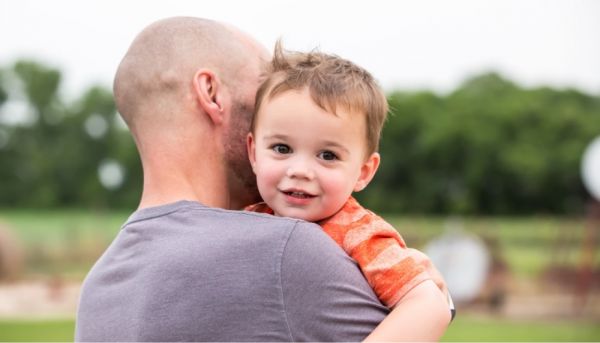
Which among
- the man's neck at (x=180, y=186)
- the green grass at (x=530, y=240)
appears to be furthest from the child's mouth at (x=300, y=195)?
the green grass at (x=530, y=240)

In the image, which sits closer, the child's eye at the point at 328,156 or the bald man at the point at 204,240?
the bald man at the point at 204,240

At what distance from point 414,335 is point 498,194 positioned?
37653 millimetres

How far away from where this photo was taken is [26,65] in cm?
3538

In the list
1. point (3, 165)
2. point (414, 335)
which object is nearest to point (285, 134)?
point (414, 335)

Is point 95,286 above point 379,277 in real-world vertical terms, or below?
below

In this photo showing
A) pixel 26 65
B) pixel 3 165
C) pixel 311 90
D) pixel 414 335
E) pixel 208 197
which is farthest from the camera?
pixel 26 65

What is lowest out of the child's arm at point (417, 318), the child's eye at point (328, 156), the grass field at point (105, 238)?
the grass field at point (105, 238)

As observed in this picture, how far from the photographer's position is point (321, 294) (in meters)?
2.17

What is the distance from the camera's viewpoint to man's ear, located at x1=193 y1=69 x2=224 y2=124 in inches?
107

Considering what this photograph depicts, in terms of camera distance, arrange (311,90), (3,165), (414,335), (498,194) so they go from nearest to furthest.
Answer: (414,335) < (311,90) < (3,165) < (498,194)

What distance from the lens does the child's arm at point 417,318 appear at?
2.20 metres

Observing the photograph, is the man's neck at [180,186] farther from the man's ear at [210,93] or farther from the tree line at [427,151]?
the tree line at [427,151]

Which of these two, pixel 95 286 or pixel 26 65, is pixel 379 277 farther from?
pixel 26 65

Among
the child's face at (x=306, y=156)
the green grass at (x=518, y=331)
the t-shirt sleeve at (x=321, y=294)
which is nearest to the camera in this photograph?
the t-shirt sleeve at (x=321, y=294)
